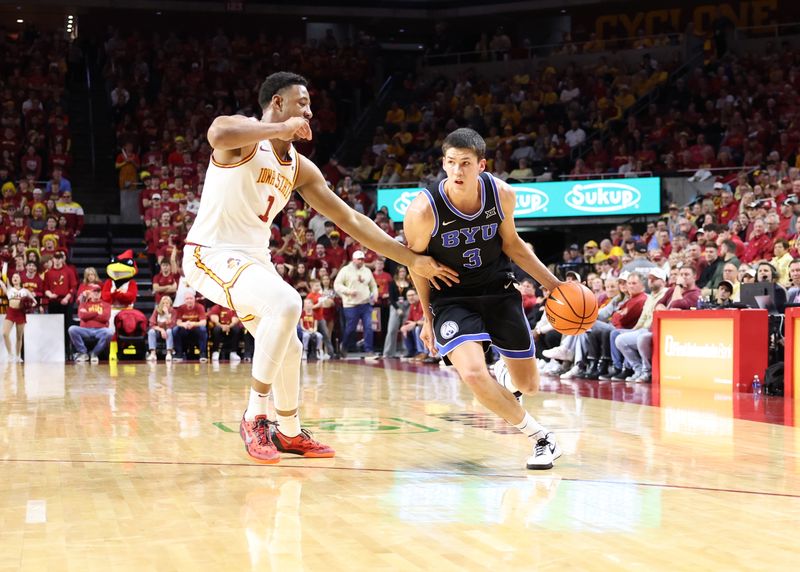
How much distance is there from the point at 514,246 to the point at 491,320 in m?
0.43

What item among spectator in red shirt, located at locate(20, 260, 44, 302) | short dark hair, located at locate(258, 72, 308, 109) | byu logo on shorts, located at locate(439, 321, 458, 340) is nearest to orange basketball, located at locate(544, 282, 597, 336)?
byu logo on shorts, located at locate(439, 321, 458, 340)

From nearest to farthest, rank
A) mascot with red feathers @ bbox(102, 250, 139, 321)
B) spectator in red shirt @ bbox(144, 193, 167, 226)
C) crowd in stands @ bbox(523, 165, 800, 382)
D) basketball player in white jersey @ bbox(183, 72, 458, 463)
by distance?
1. basketball player in white jersey @ bbox(183, 72, 458, 463)
2. crowd in stands @ bbox(523, 165, 800, 382)
3. mascot with red feathers @ bbox(102, 250, 139, 321)
4. spectator in red shirt @ bbox(144, 193, 167, 226)

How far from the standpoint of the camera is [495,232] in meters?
5.53

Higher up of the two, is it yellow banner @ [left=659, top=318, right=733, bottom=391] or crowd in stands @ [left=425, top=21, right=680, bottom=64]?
crowd in stands @ [left=425, top=21, right=680, bottom=64]

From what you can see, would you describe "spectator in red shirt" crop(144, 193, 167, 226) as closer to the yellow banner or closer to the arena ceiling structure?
the arena ceiling structure

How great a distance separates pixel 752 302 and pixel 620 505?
7013 mm

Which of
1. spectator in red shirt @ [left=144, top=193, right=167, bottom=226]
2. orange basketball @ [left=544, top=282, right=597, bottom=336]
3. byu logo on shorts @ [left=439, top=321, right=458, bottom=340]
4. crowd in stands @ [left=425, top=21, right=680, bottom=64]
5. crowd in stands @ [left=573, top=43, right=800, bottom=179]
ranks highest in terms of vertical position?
crowd in stands @ [left=425, top=21, right=680, bottom=64]

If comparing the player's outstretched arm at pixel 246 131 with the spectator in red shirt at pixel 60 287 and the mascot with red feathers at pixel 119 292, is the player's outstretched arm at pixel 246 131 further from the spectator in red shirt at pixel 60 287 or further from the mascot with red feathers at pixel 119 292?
the spectator in red shirt at pixel 60 287

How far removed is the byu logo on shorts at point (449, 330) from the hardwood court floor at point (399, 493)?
2.28 feet

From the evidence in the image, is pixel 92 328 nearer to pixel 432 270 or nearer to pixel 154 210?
pixel 154 210

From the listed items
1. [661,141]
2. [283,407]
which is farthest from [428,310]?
[661,141]

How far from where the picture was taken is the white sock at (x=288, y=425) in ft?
18.2

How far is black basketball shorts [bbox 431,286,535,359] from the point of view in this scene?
18.0ft

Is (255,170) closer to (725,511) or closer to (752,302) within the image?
(725,511)
